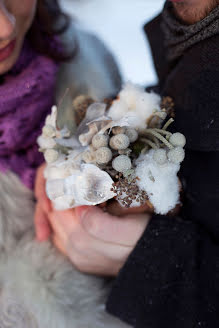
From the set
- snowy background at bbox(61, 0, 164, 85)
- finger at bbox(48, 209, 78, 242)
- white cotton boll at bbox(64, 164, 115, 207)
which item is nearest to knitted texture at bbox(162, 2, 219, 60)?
white cotton boll at bbox(64, 164, 115, 207)

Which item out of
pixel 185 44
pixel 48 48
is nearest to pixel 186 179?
pixel 185 44

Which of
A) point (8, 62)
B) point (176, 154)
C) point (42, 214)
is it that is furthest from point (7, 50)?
point (176, 154)

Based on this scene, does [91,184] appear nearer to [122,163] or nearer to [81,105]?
[122,163]

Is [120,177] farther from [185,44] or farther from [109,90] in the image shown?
[109,90]

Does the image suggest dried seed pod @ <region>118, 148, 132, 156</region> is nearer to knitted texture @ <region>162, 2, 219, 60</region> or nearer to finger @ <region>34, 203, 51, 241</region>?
knitted texture @ <region>162, 2, 219, 60</region>

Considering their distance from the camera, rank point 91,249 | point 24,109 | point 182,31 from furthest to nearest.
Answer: point 24,109 < point 91,249 < point 182,31
